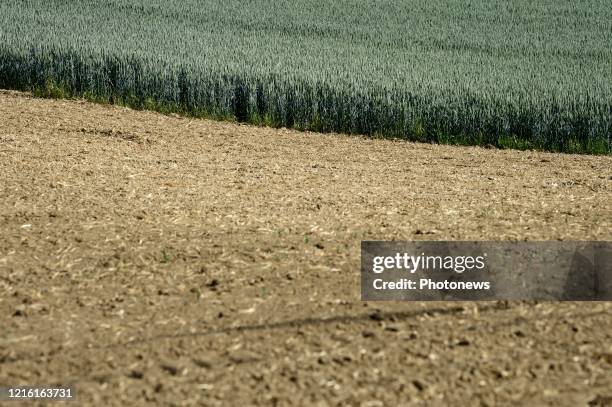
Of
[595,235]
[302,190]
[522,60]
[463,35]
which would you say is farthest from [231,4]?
[595,235]

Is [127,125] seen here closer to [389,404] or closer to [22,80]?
[22,80]

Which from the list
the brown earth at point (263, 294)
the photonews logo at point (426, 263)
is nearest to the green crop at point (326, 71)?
the brown earth at point (263, 294)

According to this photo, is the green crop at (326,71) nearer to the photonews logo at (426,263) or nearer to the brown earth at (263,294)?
the brown earth at (263,294)

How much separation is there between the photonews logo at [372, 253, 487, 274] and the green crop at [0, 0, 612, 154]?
269 inches

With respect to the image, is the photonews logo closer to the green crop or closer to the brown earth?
the brown earth

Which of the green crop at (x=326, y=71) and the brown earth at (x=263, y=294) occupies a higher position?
the green crop at (x=326, y=71)

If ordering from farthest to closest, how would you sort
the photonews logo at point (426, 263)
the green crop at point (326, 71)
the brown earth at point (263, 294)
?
the green crop at point (326, 71), the photonews logo at point (426, 263), the brown earth at point (263, 294)

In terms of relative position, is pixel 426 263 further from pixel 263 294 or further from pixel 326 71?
pixel 326 71

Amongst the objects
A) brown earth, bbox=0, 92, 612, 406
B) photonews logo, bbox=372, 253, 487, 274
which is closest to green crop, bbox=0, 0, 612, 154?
brown earth, bbox=0, 92, 612, 406

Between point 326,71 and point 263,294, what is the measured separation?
30.5 feet

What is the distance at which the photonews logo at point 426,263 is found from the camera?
5.66 m

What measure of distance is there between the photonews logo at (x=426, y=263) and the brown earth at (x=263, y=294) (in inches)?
9.2

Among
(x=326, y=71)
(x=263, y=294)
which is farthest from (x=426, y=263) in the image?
(x=326, y=71)

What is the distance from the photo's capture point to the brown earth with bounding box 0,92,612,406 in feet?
14.5
